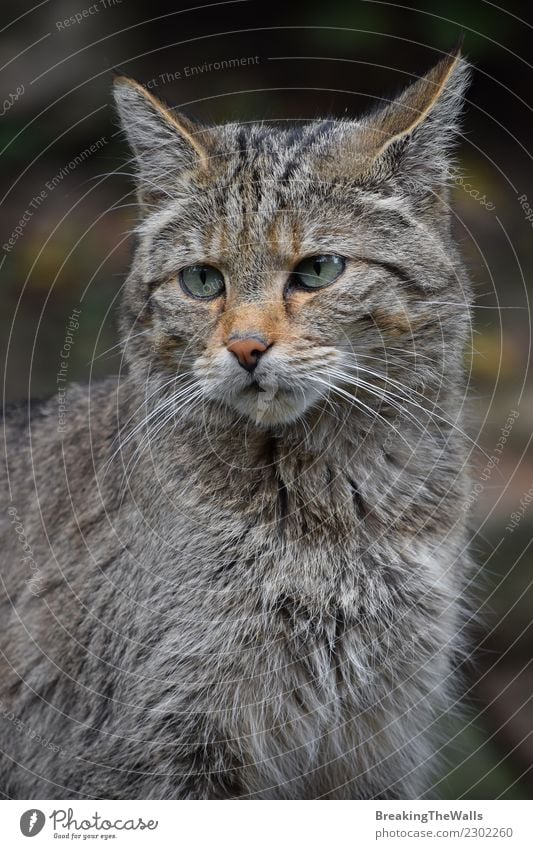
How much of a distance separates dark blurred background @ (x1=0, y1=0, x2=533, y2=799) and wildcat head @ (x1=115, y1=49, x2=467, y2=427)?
1.59 metres

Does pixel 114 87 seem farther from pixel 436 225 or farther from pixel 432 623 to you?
pixel 432 623

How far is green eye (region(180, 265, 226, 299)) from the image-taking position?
3959mm

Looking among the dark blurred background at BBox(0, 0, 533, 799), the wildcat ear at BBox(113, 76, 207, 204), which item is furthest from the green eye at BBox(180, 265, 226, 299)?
the dark blurred background at BBox(0, 0, 533, 799)

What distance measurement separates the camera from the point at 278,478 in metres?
4.16

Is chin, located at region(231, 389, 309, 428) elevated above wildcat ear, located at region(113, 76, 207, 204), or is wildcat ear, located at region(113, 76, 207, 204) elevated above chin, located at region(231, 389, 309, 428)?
wildcat ear, located at region(113, 76, 207, 204)

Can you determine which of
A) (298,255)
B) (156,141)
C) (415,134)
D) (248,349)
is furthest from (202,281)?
(415,134)

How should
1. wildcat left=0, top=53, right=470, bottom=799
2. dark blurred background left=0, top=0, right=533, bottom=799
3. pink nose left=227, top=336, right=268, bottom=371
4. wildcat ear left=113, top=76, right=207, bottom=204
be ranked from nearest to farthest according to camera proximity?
pink nose left=227, top=336, right=268, bottom=371 → wildcat left=0, top=53, right=470, bottom=799 → wildcat ear left=113, top=76, right=207, bottom=204 → dark blurred background left=0, top=0, right=533, bottom=799

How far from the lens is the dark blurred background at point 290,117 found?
6184 mm

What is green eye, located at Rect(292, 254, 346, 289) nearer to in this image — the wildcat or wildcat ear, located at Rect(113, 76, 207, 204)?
the wildcat

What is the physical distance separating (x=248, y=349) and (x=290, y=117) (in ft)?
10.3

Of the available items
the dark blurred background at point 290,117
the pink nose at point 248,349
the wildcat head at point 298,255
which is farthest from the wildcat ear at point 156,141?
the dark blurred background at point 290,117

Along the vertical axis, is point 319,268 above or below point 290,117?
below

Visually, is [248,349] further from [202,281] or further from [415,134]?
[415,134]

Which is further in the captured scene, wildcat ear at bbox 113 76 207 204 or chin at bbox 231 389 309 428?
wildcat ear at bbox 113 76 207 204
